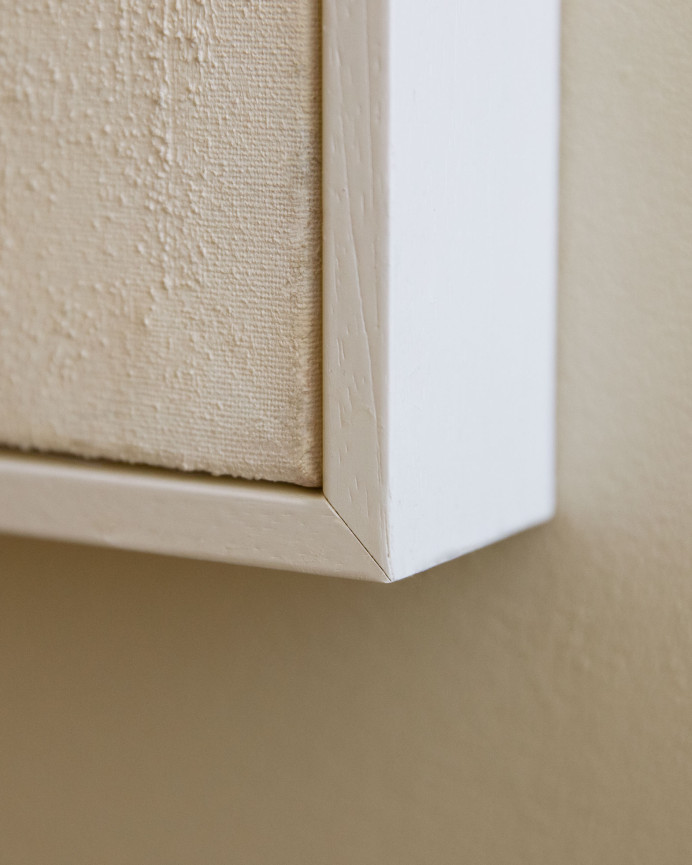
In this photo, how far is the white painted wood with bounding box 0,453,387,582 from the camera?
31 centimetres

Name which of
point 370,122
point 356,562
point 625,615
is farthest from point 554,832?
point 370,122

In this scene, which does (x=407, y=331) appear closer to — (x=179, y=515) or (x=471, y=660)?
(x=179, y=515)

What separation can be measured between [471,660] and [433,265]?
21 cm

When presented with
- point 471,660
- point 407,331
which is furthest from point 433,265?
point 471,660

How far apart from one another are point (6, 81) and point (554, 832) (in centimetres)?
38

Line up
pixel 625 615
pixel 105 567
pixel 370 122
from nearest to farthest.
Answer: pixel 370 122 < pixel 625 615 < pixel 105 567

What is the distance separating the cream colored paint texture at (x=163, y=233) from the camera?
0.31 m

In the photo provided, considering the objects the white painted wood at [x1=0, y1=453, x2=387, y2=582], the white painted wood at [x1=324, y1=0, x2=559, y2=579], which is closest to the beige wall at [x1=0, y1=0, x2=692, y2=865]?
the white painted wood at [x1=324, y1=0, x2=559, y2=579]

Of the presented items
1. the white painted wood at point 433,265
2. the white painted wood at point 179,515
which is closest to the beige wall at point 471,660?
the white painted wood at point 433,265

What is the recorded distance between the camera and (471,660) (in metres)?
0.45

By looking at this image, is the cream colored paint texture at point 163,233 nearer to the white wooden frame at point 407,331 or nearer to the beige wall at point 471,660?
the white wooden frame at point 407,331

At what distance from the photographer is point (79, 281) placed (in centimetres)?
34

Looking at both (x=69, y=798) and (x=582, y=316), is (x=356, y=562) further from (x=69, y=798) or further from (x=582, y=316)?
(x=69, y=798)

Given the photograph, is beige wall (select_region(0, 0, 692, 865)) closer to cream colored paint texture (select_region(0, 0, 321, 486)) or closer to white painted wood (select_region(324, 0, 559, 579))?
white painted wood (select_region(324, 0, 559, 579))
